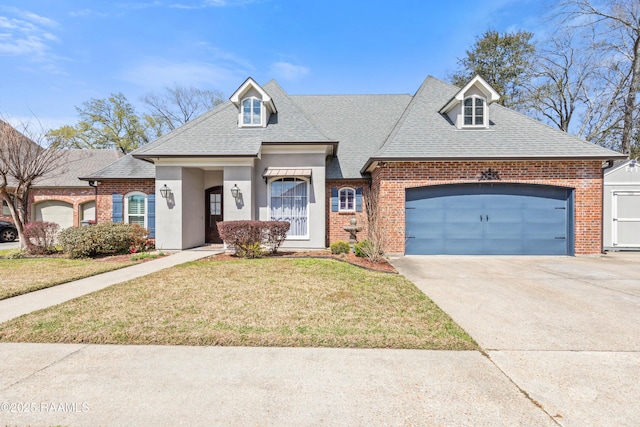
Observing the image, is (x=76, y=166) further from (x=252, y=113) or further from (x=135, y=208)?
(x=252, y=113)

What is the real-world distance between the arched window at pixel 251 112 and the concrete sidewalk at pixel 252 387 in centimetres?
1096

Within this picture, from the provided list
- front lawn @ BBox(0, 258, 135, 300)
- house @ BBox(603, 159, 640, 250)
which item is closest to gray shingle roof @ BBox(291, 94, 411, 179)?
front lawn @ BBox(0, 258, 135, 300)

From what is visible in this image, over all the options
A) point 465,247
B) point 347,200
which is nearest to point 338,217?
point 347,200

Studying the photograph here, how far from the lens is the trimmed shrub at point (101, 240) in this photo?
422 inches

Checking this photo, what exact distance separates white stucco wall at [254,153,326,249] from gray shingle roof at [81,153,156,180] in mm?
5005

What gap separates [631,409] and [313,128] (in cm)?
1186

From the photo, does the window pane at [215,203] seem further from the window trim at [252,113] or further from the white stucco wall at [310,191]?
the window trim at [252,113]

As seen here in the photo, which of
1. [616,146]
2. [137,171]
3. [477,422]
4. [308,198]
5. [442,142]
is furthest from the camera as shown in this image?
[616,146]

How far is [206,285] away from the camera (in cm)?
670

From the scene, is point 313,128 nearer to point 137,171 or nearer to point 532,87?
point 137,171

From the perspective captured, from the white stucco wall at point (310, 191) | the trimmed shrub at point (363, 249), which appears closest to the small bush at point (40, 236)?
the white stucco wall at point (310, 191)

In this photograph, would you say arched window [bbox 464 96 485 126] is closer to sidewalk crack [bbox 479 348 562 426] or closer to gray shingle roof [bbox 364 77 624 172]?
gray shingle roof [bbox 364 77 624 172]

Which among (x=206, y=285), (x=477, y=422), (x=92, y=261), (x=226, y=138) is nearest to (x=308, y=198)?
(x=226, y=138)

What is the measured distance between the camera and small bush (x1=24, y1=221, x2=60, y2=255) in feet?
37.3
